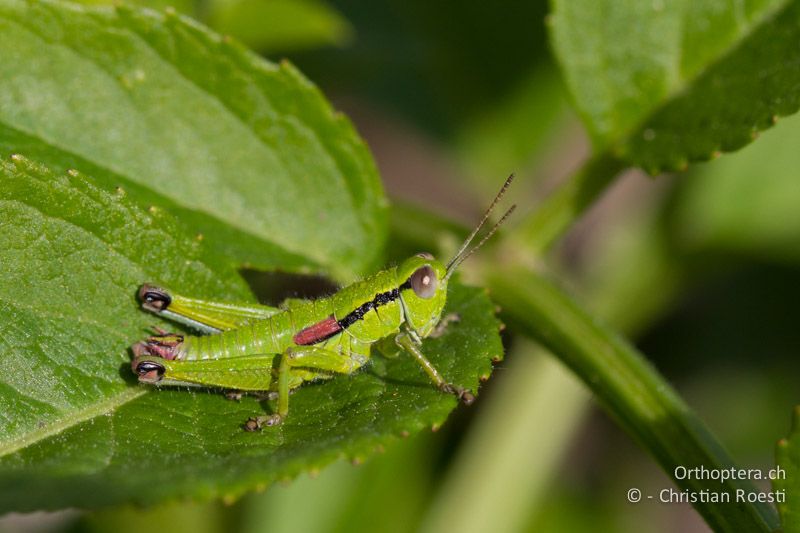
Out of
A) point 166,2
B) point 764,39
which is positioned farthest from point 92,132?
point 764,39

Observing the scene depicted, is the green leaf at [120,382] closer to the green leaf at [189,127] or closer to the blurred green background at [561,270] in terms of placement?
the green leaf at [189,127]

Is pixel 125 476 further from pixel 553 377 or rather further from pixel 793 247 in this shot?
pixel 793 247

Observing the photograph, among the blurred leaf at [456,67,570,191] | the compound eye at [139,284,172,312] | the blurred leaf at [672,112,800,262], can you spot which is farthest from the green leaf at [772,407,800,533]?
the blurred leaf at [456,67,570,191]

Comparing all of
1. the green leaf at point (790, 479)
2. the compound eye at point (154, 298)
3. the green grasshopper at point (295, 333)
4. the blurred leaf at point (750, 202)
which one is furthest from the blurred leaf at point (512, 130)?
the green leaf at point (790, 479)

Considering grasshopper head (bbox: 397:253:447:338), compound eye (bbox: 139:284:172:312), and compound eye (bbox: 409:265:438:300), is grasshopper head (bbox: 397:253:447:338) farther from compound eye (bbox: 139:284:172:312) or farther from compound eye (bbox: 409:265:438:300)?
compound eye (bbox: 139:284:172:312)

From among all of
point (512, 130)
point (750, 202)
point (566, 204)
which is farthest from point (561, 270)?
point (566, 204)
